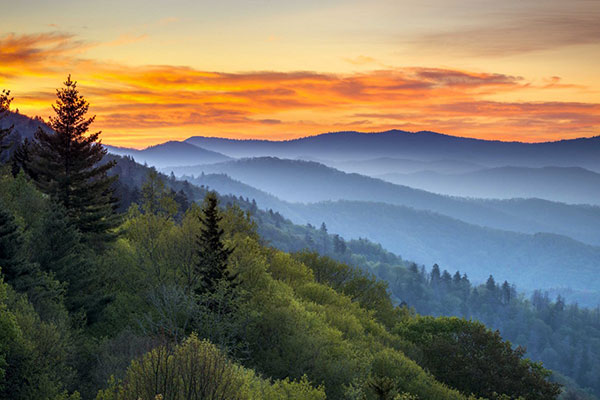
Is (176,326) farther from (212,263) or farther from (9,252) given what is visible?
(9,252)

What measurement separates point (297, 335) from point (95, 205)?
25.6 m

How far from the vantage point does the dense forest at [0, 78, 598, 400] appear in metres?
23.7

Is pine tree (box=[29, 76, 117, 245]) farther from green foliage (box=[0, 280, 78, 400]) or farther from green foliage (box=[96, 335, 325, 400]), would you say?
green foliage (box=[96, 335, 325, 400])

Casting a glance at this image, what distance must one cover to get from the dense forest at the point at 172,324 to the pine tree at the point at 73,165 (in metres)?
0.13

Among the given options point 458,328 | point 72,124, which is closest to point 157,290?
point 72,124

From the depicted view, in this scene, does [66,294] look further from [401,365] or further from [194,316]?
[401,365]

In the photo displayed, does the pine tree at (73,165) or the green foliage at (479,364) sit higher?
the pine tree at (73,165)

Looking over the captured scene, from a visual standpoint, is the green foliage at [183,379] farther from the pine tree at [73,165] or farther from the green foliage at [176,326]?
the pine tree at [73,165]

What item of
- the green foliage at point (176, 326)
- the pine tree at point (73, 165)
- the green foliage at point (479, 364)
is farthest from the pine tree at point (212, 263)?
the green foliage at point (479, 364)

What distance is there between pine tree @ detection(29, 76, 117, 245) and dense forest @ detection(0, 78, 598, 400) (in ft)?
0.42

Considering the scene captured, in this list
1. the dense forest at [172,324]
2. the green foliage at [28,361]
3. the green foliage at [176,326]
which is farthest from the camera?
the dense forest at [172,324]

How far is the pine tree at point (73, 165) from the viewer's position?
47.3 meters

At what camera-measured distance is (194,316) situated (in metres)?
37.5

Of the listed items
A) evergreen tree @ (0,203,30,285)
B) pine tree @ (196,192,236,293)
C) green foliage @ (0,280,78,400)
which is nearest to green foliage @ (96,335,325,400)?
green foliage @ (0,280,78,400)
